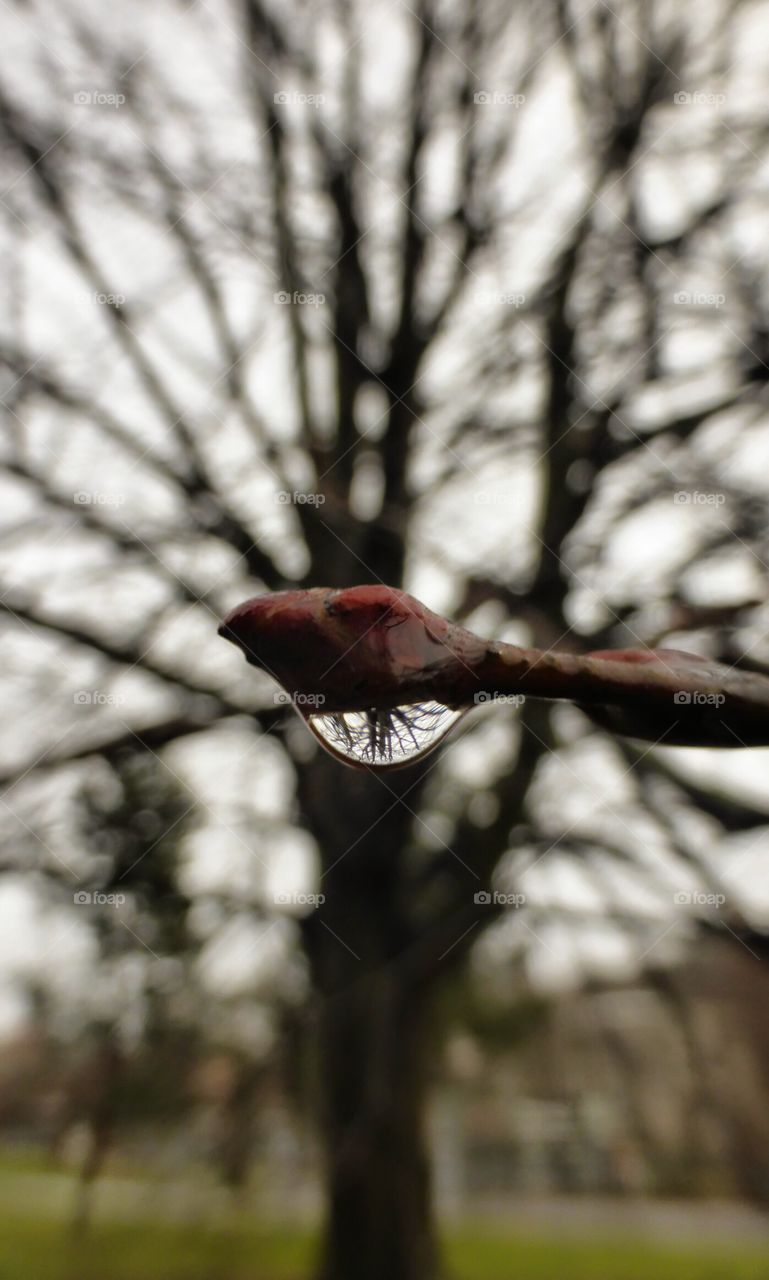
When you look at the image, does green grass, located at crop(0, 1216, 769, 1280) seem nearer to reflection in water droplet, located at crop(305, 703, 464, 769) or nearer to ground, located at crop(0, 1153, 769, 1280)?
ground, located at crop(0, 1153, 769, 1280)

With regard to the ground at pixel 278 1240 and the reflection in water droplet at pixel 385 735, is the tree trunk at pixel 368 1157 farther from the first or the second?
the reflection in water droplet at pixel 385 735

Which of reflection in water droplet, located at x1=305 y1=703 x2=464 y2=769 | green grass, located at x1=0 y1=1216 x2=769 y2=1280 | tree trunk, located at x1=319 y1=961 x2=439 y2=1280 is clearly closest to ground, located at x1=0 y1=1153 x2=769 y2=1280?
green grass, located at x1=0 y1=1216 x2=769 y2=1280

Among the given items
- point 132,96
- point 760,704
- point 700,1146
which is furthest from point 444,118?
point 700,1146

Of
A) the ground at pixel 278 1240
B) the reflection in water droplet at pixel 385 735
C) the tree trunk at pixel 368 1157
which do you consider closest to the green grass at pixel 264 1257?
the ground at pixel 278 1240

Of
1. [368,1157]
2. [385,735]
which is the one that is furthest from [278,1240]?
[385,735]

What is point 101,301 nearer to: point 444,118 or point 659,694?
point 444,118

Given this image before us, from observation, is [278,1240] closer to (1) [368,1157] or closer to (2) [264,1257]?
(2) [264,1257]
